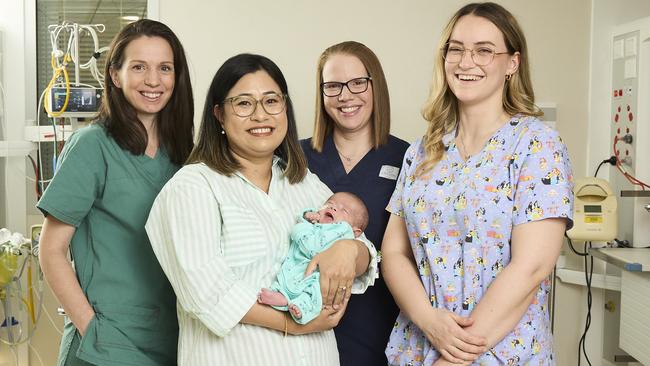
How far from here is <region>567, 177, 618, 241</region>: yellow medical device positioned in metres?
3.27

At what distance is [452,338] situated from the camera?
1.61 m

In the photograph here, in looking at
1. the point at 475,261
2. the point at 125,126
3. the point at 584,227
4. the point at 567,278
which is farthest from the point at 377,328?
the point at 567,278

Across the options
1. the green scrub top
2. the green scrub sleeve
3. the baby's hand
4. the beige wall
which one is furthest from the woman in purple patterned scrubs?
the beige wall

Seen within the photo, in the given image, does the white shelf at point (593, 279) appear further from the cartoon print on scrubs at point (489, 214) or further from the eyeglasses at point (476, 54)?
the eyeglasses at point (476, 54)

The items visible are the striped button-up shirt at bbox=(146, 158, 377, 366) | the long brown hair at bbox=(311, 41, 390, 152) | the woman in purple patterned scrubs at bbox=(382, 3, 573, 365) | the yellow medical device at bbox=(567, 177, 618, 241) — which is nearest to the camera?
the striped button-up shirt at bbox=(146, 158, 377, 366)

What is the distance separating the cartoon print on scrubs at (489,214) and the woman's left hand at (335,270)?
23 cm

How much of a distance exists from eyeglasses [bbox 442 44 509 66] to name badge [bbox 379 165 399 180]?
1.46 ft

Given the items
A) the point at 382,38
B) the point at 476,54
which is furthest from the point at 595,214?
the point at 476,54

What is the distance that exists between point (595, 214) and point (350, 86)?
172 cm

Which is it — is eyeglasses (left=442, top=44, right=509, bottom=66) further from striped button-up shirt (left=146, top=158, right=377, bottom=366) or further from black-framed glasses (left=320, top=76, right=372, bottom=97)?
striped button-up shirt (left=146, top=158, right=377, bottom=366)

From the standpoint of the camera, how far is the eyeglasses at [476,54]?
5.54 feet

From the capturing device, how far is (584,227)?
328 centimetres

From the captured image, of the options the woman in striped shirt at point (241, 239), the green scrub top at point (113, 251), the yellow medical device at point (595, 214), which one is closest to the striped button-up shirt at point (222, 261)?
the woman in striped shirt at point (241, 239)

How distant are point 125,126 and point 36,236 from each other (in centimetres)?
192
